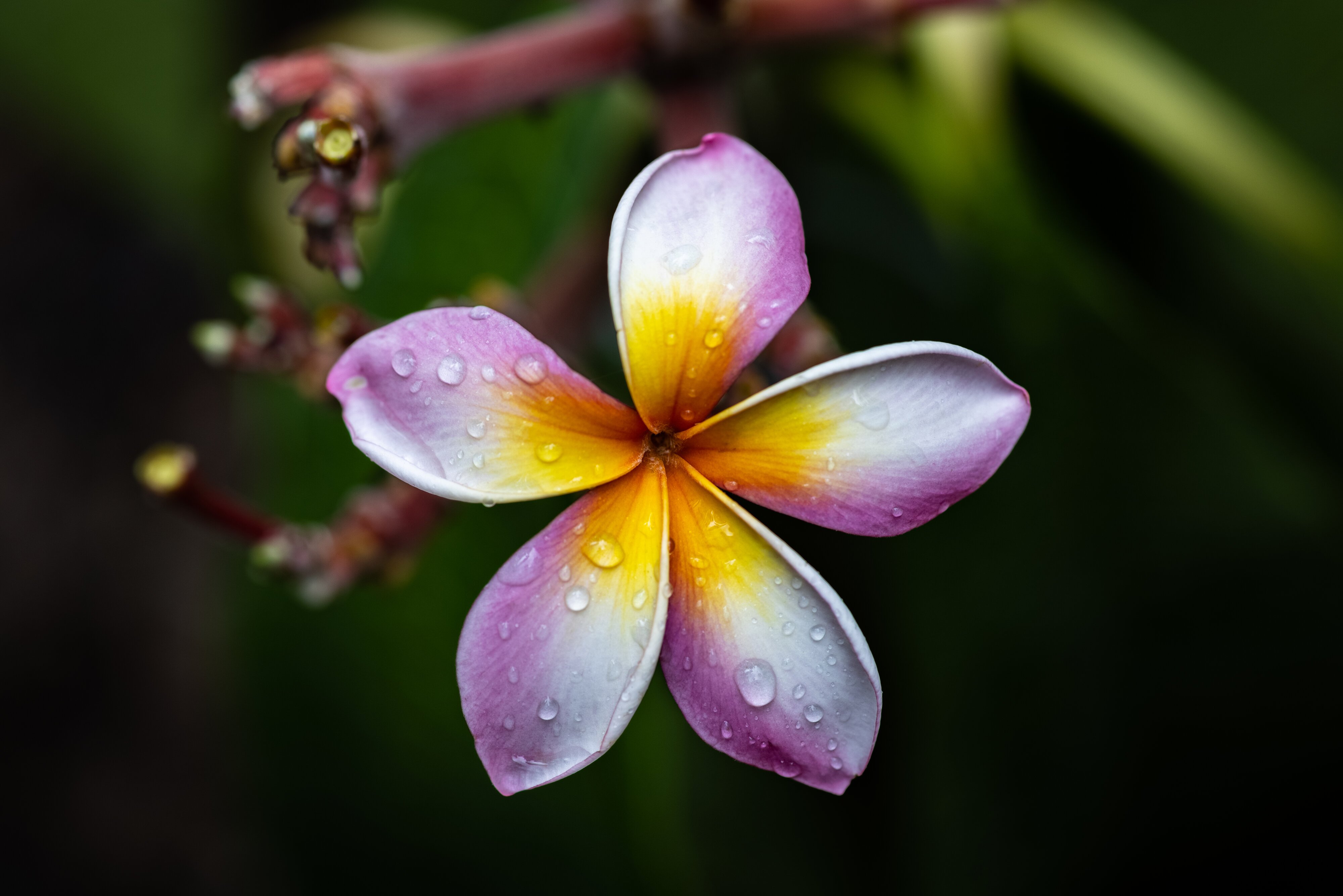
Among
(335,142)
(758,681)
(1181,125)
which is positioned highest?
(1181,125)

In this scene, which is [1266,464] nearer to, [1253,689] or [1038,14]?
[1253,689]

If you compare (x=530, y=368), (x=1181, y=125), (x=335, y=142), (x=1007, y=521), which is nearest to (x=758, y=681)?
(x=530, y=368)

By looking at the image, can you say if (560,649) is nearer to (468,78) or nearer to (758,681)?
(758,681)

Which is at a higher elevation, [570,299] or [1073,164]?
[1073,164]

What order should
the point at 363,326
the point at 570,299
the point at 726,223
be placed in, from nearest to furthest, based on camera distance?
the point at 726,223, the point at 363,326, the point at 570,299

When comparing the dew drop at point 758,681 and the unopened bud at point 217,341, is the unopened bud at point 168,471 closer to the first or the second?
the unopened bud at point 217,341

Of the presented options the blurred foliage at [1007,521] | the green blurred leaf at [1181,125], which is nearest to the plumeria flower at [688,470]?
the blurred foliage at [1007,521]

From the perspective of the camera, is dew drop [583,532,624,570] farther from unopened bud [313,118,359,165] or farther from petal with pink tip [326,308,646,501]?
unopened bud [313,118,359,165]

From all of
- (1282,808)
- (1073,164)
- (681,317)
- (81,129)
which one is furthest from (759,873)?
(81,129)
